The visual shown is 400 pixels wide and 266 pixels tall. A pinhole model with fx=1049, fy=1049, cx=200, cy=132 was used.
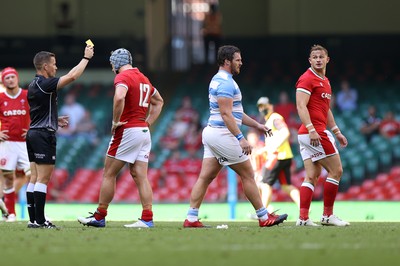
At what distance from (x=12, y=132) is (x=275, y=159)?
15.0ft

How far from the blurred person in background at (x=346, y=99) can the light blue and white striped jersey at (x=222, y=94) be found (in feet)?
53.1

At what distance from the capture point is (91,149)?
29.3m

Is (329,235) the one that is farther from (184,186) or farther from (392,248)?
(184,186)

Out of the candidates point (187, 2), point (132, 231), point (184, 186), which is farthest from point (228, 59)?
point (187, 2)

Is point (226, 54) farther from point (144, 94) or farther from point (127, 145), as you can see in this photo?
point (127, 145)

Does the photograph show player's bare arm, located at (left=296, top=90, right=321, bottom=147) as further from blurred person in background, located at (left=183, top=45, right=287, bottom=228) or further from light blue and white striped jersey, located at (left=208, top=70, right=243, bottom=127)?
light blue and white striped jersey, located at (left=208, top=70, right=243, bottom=127)

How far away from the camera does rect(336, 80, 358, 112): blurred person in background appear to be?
29.5 metres

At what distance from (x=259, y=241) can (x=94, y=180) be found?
17413 millimetres

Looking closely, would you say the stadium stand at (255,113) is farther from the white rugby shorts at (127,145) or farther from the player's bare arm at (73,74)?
the player's bare arm at (73,74)

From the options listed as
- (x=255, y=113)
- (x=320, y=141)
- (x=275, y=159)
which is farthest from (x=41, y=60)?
(x=255, y=113)

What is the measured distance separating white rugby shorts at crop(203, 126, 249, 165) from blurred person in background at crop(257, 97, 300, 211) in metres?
4.45

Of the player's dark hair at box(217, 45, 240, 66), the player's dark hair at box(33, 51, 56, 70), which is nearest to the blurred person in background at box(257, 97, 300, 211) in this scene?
the player's dark hair at box(217, 45, 240, 66)

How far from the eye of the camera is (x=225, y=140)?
13.5 m

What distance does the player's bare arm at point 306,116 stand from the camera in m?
13.6
